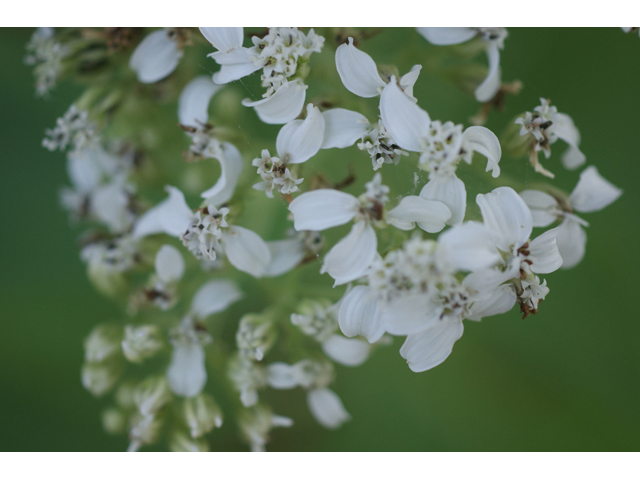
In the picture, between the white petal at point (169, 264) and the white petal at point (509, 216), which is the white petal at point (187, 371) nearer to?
the white petal at point (169, 264)

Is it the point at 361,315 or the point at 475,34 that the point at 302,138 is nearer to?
the point at 361,315

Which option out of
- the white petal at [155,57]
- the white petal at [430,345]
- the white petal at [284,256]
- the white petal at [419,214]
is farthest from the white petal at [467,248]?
the white petal at [155,57]

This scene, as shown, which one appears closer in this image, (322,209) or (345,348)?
(322,209)

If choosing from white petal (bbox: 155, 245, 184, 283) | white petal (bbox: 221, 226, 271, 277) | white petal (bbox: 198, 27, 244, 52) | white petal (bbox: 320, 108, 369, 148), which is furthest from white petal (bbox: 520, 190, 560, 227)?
white petal (bbox: 155, 245, 184, 283)

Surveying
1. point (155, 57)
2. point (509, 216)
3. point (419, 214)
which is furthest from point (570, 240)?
point (155, 57)

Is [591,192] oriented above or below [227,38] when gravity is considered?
below

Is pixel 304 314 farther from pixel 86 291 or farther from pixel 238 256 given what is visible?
pixel 86 291
